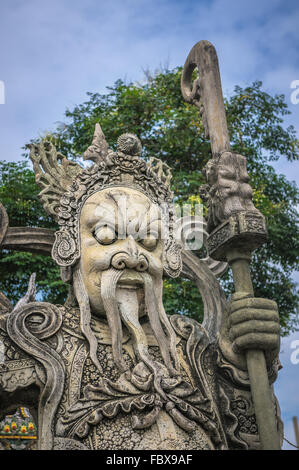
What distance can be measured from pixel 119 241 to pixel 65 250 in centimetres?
49

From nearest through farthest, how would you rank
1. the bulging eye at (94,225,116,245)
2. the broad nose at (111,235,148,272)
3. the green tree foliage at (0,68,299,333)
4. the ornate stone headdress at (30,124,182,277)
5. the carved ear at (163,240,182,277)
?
the broad nose at (111,235,148,272), the bulging eye at (94,225,116,245), the ornate stone headdress at (30,124,182,277), the carved ear at (163,240,182,277), the green tree foliage at (0,68,299,333)

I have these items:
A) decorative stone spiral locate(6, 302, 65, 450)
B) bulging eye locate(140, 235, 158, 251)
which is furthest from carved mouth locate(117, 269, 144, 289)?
decorative stone spiral locate(6, 302, 65, 450)

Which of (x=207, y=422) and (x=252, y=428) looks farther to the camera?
(x=252, y=428)

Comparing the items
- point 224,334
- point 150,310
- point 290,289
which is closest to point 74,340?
point 150,310

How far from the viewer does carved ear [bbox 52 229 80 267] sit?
486 centimetres

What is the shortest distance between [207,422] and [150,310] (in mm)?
1048

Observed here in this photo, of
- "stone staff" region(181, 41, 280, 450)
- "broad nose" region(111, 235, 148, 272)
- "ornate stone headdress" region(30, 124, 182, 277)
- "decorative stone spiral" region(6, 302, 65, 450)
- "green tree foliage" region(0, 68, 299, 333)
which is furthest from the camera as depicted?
"green tree foliage" region(0, 68, 299, 333)

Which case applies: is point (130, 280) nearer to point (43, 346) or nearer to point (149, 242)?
point (149, 242)

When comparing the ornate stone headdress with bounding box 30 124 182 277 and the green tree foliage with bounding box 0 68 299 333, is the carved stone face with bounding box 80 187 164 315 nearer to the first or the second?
the ornate stone headdress with bounding box 30 124 182 277

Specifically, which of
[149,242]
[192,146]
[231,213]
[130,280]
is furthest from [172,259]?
[192,146]

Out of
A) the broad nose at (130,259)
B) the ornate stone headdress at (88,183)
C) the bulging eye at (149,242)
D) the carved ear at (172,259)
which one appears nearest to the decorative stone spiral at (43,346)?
the ornate stone headdress at (88,183)

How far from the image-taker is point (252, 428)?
488 centimetres

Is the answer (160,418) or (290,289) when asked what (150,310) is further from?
(290,289)
